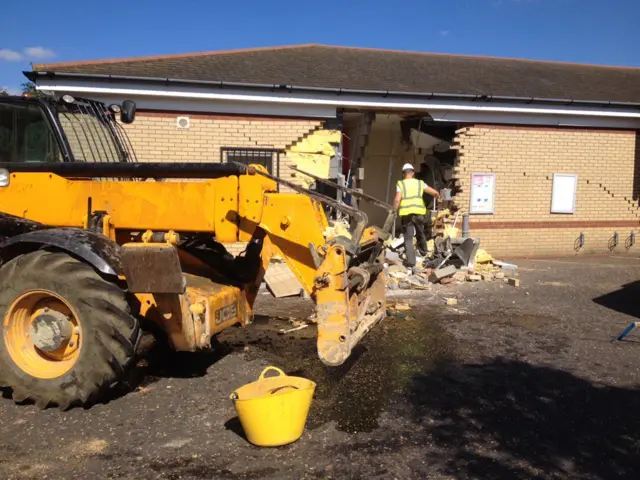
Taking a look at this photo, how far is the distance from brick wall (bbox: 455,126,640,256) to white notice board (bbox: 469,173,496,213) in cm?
12

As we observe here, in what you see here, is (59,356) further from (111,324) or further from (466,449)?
(466,449)

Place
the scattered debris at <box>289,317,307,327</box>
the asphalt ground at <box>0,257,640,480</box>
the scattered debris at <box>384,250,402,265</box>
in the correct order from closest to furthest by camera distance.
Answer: the asphalt ground at <box>0,257,640,480</box> → the scattered debris at <box>289,317,307,327</box> → the scattered debris at <box>384,250,402,265</box>

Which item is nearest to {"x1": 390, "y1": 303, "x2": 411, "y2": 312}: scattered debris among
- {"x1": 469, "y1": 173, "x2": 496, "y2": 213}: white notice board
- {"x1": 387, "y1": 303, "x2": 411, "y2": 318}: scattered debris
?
{"x1": 387, "y1": 303, "x2": 411, "y2": 318}: scattered debris

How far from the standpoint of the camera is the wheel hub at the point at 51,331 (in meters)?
4.05

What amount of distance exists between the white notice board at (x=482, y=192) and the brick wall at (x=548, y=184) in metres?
0.12

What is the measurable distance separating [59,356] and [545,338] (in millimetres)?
4897

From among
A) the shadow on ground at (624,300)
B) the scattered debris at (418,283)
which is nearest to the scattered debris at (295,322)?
the scattered debris at (418,283)

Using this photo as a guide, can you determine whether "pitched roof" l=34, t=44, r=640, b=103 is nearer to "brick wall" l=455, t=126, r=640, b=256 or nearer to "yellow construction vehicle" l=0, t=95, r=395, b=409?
"brick wall" l=455, t=126, r=640, b=256

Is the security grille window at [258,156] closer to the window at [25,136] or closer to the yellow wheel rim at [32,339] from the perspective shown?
the window at [25,136]

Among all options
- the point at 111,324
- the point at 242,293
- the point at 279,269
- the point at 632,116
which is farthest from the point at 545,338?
the point at 632,116

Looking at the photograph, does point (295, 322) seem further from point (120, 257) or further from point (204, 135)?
point (204, 135)

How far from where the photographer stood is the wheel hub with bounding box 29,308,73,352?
4.05 meters

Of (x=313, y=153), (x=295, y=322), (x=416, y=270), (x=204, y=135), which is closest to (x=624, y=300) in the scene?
(x=416, y=270)

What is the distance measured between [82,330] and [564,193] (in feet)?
35.8
